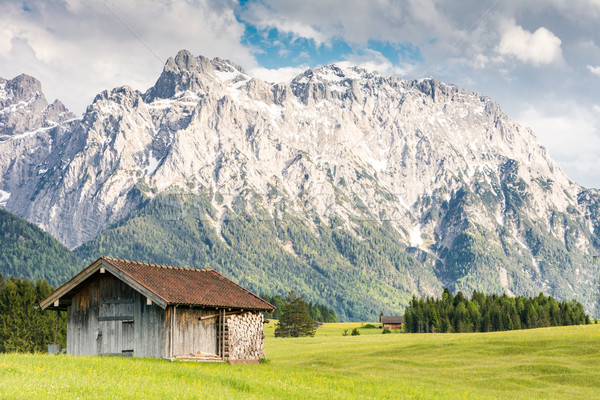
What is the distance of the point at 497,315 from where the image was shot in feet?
445

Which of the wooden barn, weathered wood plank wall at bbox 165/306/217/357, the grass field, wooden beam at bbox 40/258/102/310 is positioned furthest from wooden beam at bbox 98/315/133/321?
the grass field

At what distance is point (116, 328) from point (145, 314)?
2.43 m

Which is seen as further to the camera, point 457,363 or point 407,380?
point 457,363

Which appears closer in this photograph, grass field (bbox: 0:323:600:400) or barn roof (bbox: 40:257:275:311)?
grass field (bbox: 0:323:600:400)

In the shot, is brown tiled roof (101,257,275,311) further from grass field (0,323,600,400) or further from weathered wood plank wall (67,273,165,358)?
grass field (0,323,600,400)

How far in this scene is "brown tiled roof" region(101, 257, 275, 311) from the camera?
41438mm

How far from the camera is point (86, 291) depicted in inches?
1726

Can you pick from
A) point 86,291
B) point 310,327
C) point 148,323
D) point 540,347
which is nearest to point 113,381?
point 148,323

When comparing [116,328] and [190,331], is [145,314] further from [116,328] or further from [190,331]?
[190,331]

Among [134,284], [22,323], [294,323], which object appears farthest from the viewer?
[294,323]

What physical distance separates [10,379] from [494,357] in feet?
165

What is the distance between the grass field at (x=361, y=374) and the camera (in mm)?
26047

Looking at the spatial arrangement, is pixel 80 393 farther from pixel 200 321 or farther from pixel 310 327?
pixel 310 327

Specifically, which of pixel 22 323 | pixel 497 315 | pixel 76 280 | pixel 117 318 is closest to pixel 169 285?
pixel 117 318
